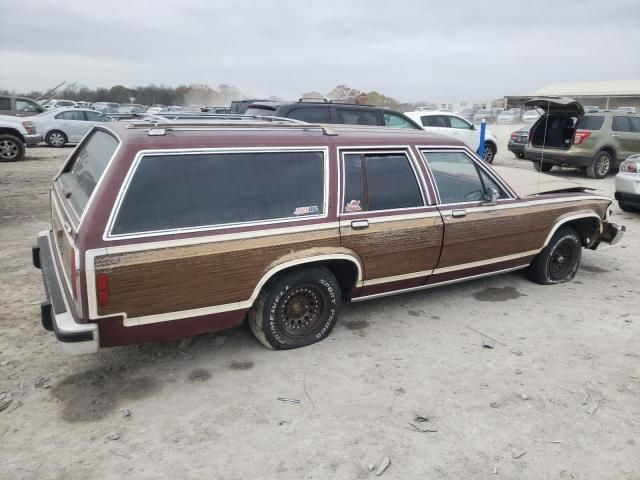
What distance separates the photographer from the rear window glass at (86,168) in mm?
3299

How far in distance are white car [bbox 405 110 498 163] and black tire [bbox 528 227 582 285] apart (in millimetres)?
8473

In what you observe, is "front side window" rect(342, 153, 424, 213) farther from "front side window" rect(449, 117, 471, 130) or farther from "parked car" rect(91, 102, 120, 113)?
"parked car" rect(91, 102, 120, 113)

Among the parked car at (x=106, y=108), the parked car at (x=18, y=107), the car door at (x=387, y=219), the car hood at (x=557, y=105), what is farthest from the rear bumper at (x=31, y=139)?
the parked car at (x=106, y=108)

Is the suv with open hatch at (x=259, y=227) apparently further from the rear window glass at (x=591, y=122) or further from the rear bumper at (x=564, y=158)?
the rear window glass at (x=591, y=122)

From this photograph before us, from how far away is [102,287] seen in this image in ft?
9.66

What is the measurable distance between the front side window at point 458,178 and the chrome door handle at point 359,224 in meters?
0.89

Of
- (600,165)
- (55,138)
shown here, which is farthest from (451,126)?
(55,138)

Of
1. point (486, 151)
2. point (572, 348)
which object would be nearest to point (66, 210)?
point (572, 348)

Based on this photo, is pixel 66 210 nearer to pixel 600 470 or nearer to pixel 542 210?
pixel 600 470

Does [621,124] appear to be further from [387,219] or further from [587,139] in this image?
[387,219]

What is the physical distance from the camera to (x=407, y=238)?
4.14 meters

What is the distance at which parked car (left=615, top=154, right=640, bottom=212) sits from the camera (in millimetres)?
8227

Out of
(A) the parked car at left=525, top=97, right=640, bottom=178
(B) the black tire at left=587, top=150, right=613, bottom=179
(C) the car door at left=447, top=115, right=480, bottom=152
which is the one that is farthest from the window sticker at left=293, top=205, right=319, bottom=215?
(B) the black tire at left=587, top=150, right=613, bottom=179

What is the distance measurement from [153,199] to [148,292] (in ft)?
1.94
